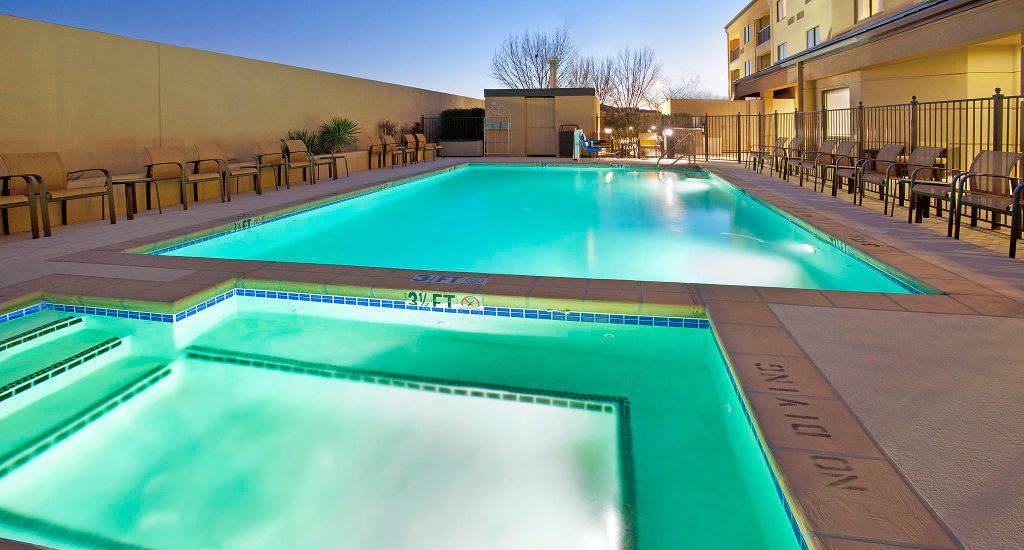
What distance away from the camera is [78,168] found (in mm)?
7031

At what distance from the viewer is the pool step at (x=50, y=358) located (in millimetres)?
2967

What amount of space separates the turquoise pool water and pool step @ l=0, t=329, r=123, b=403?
2.01 metres

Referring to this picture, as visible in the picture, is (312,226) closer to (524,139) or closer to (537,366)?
(537,366)

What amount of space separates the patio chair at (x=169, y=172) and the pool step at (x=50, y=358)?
3854mm

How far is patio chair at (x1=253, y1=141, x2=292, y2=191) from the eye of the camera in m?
8.67

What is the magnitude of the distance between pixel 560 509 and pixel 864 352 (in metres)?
1.41

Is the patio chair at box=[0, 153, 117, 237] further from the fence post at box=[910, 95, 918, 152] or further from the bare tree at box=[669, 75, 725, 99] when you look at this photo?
the bare tree at box=[669, 75, 725, 99]

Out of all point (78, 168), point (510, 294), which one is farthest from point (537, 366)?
point (78, 168)

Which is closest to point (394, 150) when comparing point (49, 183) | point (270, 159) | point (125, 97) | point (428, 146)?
point (428, 146)

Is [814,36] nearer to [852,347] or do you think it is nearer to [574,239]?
[574,239]

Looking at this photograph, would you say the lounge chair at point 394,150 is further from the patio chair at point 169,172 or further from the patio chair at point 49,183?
the patio chair at point 49,183

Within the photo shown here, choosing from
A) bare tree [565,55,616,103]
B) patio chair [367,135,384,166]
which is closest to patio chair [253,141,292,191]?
patio chair [367,135,384,166]

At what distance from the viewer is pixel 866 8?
49.5 ft

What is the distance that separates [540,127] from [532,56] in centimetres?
1847
